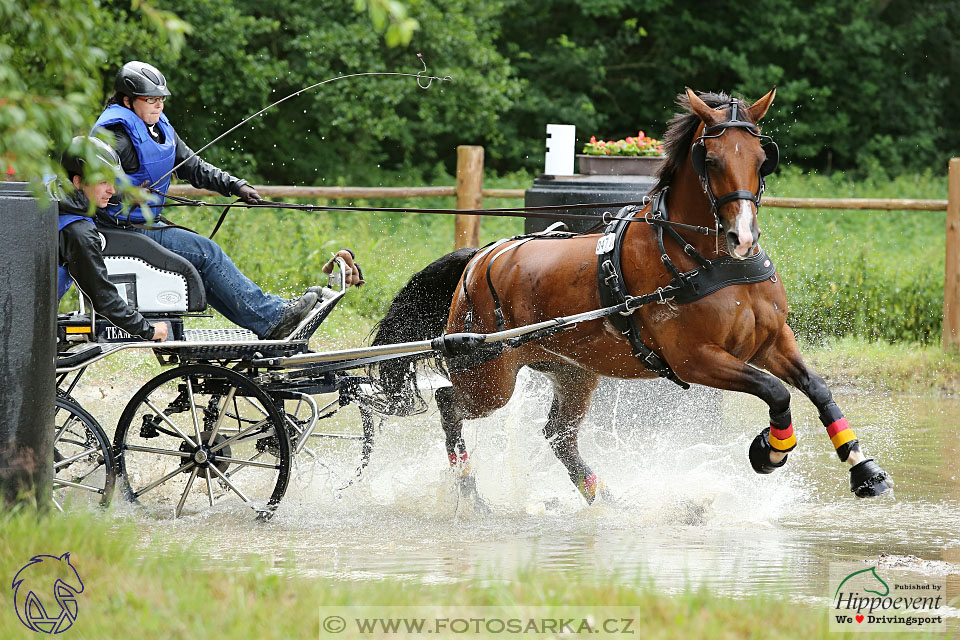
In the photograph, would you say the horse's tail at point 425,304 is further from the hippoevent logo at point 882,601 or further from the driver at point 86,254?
the hippoevent logo at point 882,601

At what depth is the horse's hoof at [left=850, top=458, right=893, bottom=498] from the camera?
4.96 metres

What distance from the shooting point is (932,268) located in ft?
36.6

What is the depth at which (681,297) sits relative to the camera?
511cm

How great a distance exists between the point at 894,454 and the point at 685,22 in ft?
47.6

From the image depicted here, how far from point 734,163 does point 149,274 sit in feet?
8.49

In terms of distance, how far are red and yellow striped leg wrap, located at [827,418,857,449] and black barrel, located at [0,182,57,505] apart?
3.15 meters

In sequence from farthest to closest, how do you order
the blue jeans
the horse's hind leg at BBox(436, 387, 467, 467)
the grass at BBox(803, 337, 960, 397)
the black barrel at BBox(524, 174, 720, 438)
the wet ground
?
the grass at BBox(803, 337, 960, 397) → the black barrel at BBox(524, 174, 720, 438) → the horse's hind leg at BBox(436, 387, 467, 467) → the blue jeans → the wet ground

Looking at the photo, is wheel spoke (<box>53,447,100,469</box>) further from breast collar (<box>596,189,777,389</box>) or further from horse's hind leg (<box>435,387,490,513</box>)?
breast collar (<box>596,189,777,389</box>)

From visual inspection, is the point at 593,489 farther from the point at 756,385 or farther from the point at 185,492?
the point at 185,492

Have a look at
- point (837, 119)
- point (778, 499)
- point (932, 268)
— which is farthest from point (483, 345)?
point (837, 119)

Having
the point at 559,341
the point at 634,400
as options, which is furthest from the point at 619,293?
the point at 634,400

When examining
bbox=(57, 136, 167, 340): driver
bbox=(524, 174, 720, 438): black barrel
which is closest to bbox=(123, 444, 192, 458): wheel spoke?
bbox=(57, 136, 167, 340): driver

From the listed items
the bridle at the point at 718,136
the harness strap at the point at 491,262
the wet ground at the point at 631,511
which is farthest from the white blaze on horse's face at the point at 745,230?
the harness strap at the point at 491,262

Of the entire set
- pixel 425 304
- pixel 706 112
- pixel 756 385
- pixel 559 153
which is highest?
pixel 559 153
